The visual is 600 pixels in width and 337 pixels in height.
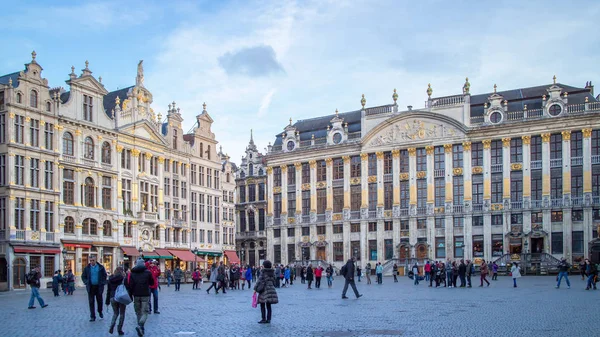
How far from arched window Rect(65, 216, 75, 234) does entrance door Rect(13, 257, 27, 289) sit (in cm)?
578

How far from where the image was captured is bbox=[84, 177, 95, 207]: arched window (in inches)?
2368

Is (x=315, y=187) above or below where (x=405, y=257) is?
above

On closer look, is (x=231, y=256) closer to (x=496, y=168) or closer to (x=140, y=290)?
(x=496, y=168)

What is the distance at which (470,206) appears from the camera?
72000 millimetres

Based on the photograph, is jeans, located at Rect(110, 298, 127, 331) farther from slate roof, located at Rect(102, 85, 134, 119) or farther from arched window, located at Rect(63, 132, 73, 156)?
slate roof, located at Rect(102, 85, 134, 119)

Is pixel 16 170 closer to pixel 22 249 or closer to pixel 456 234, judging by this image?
pixel 22 249

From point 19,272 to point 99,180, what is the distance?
38.7 ft

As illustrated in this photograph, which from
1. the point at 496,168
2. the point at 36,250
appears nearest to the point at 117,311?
the point at 36,250

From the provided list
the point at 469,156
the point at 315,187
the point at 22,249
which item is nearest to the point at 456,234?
the point at 469,156

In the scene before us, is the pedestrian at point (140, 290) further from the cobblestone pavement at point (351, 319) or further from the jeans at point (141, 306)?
the cobblestone pavement at point (351, 319)

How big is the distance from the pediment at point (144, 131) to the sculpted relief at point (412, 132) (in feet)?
73.9

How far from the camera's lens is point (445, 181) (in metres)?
73.8

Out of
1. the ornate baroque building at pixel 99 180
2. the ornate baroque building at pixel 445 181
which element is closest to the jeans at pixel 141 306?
the ornate baroque building at pixel 99 180

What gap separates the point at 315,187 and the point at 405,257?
13449 millimetres
